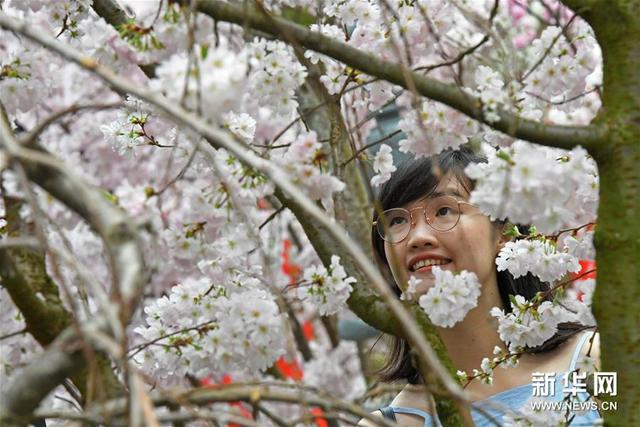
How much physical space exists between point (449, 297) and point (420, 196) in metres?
0.39

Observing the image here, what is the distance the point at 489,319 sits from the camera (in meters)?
2.20

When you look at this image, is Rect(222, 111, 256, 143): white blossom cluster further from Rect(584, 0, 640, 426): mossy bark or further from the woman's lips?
Rect(584, 0, 640, 426): mossy bark

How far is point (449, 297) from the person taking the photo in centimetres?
183

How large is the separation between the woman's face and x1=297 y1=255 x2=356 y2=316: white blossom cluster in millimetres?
213

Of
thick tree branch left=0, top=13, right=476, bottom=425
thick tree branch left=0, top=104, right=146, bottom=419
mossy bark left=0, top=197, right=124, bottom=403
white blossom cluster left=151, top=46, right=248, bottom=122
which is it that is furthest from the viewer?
mossy bark left=0, top=197, right=124, bottom=403

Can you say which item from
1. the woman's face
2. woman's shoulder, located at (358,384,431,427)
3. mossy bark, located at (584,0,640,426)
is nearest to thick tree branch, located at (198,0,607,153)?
mossy bark, located at (584,0,640,426)

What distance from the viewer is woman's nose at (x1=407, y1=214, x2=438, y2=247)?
208 cm

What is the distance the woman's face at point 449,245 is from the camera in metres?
2.08

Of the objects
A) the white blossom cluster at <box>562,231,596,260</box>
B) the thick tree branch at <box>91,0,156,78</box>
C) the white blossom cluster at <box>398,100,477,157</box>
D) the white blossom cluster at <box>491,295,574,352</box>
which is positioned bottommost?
the white blossom cluster at <box>491,295,574,352</box>

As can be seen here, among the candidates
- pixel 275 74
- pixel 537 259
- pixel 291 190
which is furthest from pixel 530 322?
pixel 291 190

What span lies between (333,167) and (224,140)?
85cm

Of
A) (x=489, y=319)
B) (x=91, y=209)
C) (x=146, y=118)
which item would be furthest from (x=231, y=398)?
(x=489, y=319)

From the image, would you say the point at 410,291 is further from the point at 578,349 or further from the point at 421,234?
the point at 578,349

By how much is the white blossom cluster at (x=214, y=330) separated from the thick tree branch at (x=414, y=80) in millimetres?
538
